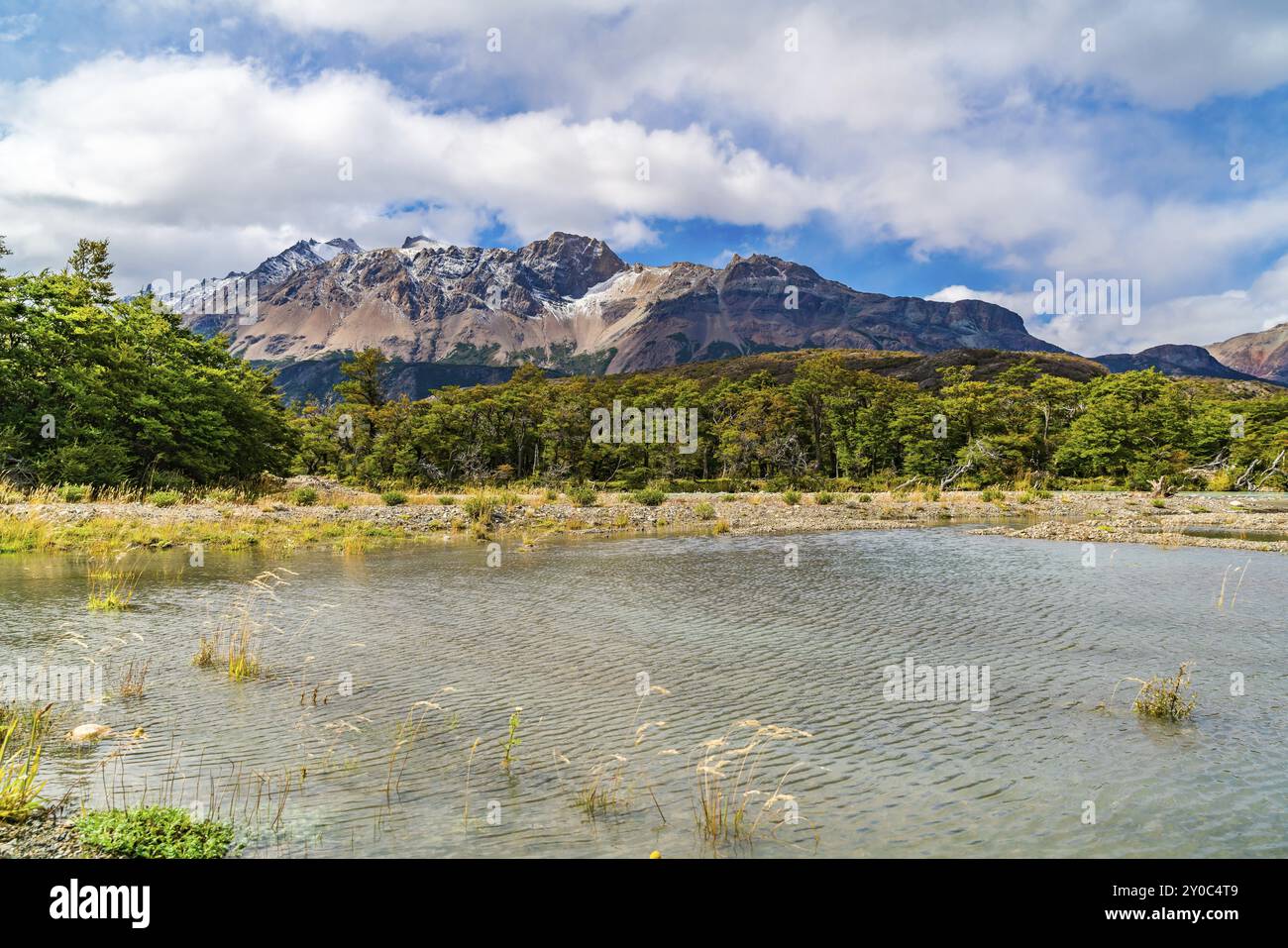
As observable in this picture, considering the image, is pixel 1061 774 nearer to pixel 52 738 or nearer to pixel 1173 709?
pixel 1173 709

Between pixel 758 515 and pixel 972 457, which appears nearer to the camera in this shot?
pixel 758 515

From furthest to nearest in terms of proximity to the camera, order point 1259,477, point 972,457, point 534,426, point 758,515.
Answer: point 534,426, point 972,457, point 1259,477, point 758,515

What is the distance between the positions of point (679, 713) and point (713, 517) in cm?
2987

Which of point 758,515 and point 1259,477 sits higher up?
point 1259,477

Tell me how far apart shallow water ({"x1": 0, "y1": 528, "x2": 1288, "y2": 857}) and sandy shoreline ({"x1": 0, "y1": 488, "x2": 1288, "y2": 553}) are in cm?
821

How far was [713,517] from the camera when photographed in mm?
39125

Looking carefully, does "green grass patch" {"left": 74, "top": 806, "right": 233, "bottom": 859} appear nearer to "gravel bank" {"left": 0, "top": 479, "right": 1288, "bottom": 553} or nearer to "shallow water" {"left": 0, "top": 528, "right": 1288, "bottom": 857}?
"shallow water" {"left": 0, "top": 528, "right": 1288, "bottom": 857}

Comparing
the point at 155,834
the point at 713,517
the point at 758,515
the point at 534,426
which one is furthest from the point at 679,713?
the point at 534,426

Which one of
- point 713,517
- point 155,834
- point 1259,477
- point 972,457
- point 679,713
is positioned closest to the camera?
point 155,834

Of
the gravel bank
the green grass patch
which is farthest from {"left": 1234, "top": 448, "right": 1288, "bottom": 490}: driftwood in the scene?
the green grass patch

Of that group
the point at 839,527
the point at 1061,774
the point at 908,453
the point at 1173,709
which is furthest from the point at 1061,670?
the point at 908,453

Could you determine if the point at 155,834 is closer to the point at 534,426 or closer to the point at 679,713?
the point at 679,713

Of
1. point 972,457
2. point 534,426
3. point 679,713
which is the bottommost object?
point 679,713

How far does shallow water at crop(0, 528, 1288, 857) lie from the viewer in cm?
633
